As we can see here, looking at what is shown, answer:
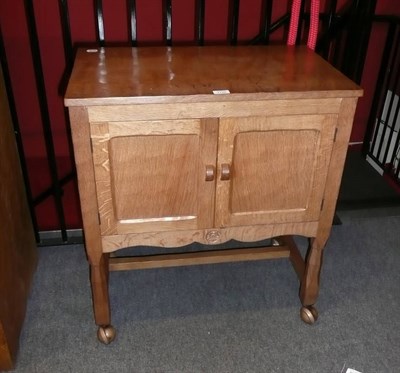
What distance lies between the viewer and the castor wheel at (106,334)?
1.56m

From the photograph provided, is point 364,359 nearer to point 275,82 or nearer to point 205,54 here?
point 275,82

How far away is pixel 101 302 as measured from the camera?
1529 mm

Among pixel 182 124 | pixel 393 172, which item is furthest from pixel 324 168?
pixel 393 172

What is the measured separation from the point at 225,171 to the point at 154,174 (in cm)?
19

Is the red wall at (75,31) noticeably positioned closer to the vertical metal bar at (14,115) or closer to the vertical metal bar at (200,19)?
the vertical metal bar at (14,115)

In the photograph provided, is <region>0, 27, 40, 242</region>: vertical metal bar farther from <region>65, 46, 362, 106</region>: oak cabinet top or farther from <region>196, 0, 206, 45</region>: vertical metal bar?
<region>196, 0, 206, 45</region>: vertical metal bar

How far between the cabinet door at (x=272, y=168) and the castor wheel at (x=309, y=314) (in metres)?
0.40

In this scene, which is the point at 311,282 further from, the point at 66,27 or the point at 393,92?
the point at 393,92

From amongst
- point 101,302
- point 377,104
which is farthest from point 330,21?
point 101,302

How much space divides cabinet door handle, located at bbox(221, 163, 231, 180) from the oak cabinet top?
191mm

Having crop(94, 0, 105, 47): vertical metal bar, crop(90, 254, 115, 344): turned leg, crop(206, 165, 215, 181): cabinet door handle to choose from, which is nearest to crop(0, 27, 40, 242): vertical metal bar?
crop(94, 0, 105, 47): vertical metal bar

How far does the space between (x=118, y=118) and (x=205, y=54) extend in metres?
0.44

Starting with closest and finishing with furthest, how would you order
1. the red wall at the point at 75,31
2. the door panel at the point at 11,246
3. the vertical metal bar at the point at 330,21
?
1. the door panel at the point at 11,246
2. the vertical metal bar at the point at 330,21
3. the red wall at the point at 75,31

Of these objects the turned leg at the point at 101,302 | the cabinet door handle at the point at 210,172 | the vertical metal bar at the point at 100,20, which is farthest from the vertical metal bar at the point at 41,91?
the cabinet door handle at the point at 210,172
